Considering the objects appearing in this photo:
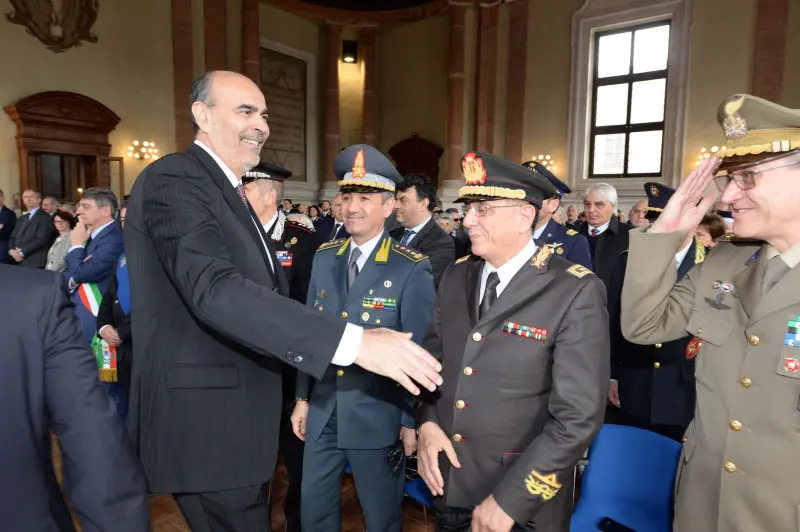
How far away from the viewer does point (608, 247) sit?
4.22 m

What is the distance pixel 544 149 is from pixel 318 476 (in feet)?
38.4

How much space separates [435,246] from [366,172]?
1.46 m

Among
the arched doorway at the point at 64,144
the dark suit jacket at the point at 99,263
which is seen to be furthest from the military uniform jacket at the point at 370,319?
the arched doorway at the point at 64,144

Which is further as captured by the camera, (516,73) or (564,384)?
(516,73)

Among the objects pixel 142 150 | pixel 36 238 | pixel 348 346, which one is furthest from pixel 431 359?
pixel 142 150

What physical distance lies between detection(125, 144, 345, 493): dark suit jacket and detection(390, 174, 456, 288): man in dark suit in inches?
92.0

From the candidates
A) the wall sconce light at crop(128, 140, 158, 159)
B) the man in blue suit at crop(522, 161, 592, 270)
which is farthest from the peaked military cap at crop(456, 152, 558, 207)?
the wall sconce light at crop(128, 140, 158, 159)

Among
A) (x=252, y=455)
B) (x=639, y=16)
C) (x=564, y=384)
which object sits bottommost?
(x=252, y=455)

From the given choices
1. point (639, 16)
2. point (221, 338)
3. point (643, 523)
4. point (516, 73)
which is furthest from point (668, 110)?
point (221, 338)

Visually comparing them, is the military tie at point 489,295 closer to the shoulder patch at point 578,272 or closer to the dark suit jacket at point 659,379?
the shoulder patch at point 578,272

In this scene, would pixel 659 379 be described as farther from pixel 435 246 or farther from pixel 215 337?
pixel 215 337

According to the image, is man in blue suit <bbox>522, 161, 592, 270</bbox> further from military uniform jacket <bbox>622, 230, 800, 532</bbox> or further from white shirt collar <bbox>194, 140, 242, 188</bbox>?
white shirt collar <bbox>194, 140, 242, 188</bbox>

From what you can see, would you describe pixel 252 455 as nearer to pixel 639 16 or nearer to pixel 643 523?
pixel 643 523

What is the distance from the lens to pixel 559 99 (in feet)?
39.9
